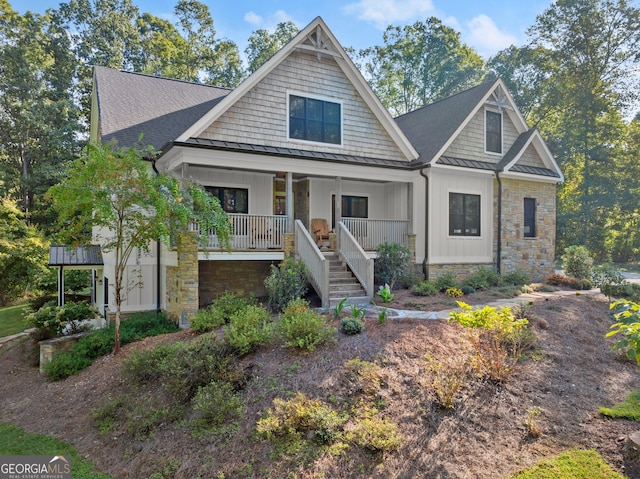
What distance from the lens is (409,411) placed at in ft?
16.6

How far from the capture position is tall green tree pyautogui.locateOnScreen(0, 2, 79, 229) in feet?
75.7

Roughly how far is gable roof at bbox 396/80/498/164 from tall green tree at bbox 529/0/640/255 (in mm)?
18044

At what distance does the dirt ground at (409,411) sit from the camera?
172 inches

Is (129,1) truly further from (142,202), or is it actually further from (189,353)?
(189,353)

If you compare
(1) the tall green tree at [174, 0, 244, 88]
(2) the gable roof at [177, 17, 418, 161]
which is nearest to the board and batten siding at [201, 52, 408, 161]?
(2) the gable roof at [177, 17, 418, 161]

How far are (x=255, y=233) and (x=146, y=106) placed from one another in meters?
6.82

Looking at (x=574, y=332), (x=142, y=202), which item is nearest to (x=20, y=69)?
(x=142, y=202)

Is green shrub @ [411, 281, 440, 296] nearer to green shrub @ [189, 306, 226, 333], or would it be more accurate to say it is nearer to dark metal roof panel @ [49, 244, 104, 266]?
green shrub @ [189, 306, 226, 333]

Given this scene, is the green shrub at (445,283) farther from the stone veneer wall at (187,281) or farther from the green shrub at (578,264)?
the stone veneer wall at (187,281)

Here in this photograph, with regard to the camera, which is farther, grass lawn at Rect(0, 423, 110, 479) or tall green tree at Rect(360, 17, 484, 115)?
tall green tree at Rect(360, 17, 484, 115)

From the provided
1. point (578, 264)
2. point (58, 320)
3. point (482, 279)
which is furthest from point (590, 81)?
point (58, 320)

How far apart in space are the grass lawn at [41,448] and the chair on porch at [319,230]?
8631 mm

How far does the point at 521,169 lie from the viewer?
1450 cm

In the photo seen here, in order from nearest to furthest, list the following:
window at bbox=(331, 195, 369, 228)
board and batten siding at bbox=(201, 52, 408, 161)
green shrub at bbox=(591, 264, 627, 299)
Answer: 1. board and batten siding at bbox=(201, 52, 408, 161)
2. green shrub at bbox=(591, 264, 627, 299)
3. window at bbox=(331, 195, 369, 228)
